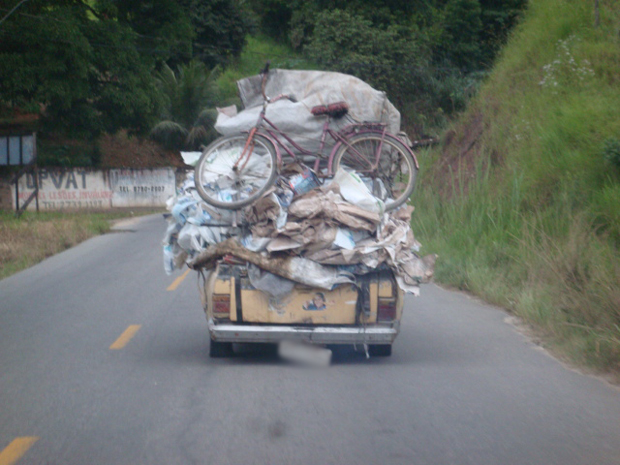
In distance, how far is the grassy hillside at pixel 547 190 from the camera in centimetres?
895

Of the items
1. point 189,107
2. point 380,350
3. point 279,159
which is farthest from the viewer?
point 189,107

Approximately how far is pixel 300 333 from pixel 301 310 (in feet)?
0.71

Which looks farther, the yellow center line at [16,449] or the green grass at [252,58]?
the green grass at [252,58]

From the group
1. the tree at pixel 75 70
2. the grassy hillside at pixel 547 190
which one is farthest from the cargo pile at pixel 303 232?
the tree at pixel 75 70

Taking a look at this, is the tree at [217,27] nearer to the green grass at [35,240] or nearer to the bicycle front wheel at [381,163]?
the green grass at [35,240]

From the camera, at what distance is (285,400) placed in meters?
6.06

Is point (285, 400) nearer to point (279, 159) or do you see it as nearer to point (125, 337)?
point (279, 159)

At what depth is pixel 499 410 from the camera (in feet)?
19.2

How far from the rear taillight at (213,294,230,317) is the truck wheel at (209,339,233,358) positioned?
0.68 m

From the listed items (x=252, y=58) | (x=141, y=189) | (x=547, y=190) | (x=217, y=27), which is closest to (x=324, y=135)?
(x=547, y=190)

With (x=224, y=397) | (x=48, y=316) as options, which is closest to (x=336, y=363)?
(x=224, y=397)

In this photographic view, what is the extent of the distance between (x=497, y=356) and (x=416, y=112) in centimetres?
2434

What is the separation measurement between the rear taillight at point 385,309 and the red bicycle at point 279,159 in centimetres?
112

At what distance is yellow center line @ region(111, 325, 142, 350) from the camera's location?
26.7 feet
